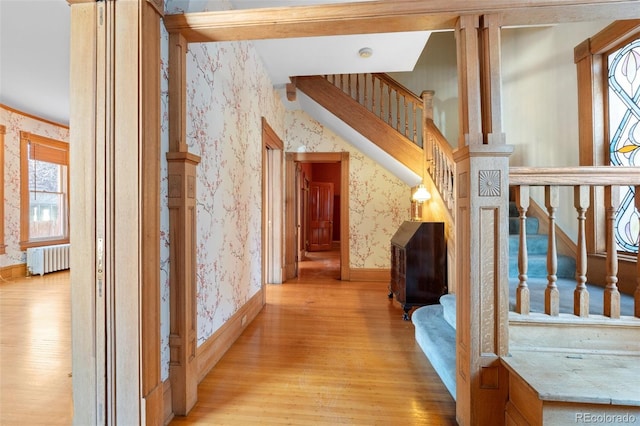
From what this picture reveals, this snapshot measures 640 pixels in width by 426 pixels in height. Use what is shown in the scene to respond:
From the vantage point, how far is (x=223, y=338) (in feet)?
7.38

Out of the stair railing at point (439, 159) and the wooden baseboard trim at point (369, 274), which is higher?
the stair railing at point (439, 159)

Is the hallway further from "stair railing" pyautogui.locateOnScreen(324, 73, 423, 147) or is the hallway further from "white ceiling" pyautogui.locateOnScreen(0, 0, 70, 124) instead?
"white ceiling" pyautogui.locateOnScreen(0, 0, 70, 124)

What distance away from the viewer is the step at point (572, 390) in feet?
3.76

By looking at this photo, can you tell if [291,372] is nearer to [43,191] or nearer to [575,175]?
[575,175]

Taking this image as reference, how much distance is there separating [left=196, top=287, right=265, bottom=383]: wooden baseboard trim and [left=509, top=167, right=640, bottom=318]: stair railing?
1902mm

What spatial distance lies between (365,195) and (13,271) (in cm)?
594

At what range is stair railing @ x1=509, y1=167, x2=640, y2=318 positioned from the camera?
1420 mm

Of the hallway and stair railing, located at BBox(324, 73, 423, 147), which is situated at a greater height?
stair railing, located at BBox(324, 73, 423, 147)

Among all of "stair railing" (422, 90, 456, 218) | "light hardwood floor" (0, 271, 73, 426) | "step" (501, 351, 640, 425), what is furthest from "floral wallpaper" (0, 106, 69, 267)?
"step" (501, 351, 640, 425)

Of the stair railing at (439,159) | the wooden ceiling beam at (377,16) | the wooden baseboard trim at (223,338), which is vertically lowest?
the wooden baseboard trim at (223,338)

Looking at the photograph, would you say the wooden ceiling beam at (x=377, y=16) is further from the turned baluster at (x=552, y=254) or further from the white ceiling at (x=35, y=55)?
the white ceiling at (x=35, y=55)

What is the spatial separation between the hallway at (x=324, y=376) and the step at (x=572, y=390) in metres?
0.48

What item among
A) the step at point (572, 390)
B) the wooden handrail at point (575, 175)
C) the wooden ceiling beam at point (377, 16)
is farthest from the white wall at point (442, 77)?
the step at point (572, 390)

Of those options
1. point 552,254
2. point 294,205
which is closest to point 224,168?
point 552,254
